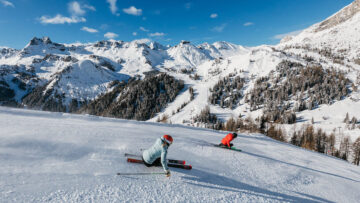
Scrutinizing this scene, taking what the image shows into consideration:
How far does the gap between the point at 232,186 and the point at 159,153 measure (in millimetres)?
4001

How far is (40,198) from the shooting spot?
5398mm

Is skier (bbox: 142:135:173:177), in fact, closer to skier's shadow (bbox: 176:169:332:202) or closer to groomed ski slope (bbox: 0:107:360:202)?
groomed ski slope (bbox: 0:107:360:202)

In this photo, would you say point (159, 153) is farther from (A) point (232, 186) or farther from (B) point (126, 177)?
(A) point (232, 186)

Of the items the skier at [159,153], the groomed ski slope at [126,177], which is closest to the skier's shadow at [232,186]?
the groomed ski slope at [126,177]

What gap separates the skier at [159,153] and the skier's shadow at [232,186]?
1.35 m

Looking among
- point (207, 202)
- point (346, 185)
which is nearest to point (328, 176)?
point (346, 185)

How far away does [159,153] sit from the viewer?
7699 millimetres

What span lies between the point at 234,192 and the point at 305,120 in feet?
490

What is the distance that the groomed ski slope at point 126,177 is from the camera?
239 inches

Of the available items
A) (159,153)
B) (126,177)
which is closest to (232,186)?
(159,153)

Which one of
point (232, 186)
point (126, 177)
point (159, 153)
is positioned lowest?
point (232, 186)

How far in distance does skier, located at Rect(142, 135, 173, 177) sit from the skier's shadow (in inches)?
53.1

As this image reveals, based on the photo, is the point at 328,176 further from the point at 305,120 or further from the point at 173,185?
the point at 305,120

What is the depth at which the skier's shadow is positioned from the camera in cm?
798
